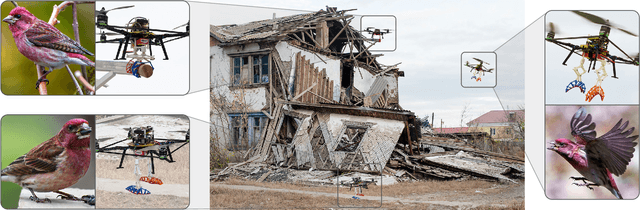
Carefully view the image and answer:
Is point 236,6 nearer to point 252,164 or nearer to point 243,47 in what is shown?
point 243,47

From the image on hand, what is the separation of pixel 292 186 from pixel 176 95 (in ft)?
11.4

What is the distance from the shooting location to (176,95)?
689cm

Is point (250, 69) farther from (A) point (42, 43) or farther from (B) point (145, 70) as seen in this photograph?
(A) point (42, 43)

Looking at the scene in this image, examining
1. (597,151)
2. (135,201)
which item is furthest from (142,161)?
(597,151)

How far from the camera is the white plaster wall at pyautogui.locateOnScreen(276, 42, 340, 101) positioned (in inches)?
399

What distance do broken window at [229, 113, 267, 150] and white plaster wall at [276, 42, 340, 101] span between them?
1591 mm

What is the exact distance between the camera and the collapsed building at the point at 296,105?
933cm

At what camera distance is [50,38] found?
6.42m

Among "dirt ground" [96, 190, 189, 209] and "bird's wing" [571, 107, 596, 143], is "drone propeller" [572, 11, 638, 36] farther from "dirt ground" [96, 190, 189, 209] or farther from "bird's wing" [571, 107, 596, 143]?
"dirt ground" [96, 190, 189, 209]

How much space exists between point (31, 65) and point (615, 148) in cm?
1019

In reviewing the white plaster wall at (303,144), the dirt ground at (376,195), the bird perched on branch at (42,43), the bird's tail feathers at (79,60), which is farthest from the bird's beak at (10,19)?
the white plaster wall at (303,144)

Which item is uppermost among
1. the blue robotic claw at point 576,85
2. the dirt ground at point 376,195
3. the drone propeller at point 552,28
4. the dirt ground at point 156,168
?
the drone propeller at point 552,28

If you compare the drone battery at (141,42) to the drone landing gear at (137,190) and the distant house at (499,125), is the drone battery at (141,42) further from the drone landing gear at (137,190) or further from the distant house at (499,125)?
the distant house at (499,125)

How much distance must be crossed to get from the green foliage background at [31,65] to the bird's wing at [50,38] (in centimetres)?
8
